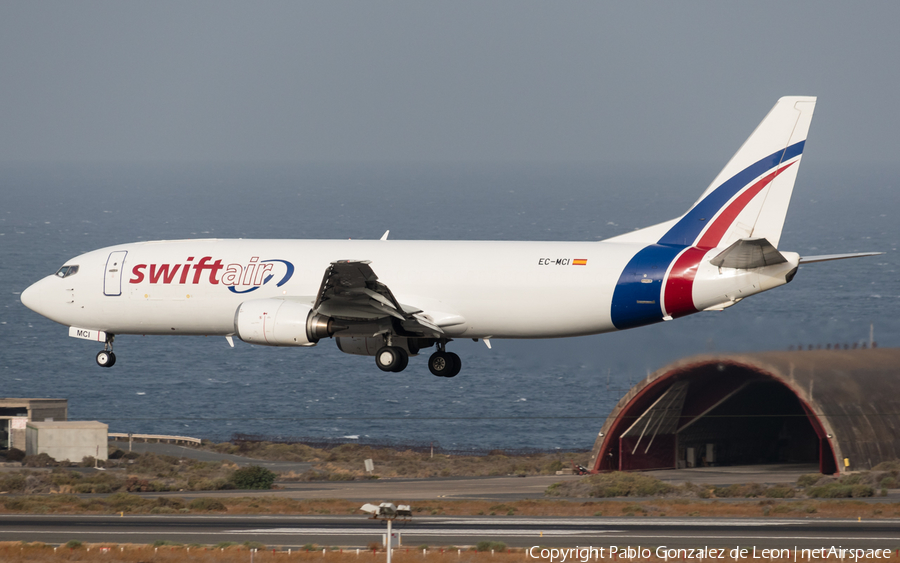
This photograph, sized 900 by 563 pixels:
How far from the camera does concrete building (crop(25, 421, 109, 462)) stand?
8012 centimetres

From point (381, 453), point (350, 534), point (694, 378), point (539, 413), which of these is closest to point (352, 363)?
→ point (539, 413)

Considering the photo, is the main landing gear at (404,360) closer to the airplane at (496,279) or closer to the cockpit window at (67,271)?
the airplane at (496,279)

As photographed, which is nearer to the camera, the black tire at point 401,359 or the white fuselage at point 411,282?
the white fuselage at point 411,282

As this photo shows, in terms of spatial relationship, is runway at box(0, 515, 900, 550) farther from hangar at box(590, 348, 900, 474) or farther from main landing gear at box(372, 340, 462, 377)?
hangar at box(590, 348, 900, 474)

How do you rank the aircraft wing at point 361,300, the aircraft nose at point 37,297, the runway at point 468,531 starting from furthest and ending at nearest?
the aircraft nose at point 37,297 → the runway at point 468,531 → the aircraft wing at point 361,300

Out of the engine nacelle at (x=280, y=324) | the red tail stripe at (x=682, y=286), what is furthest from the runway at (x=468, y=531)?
the red tail stripe at (x=682, y=286)

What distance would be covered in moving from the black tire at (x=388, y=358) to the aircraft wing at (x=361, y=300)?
98 centimetres

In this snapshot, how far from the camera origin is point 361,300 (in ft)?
139

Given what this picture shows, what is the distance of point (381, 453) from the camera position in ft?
302

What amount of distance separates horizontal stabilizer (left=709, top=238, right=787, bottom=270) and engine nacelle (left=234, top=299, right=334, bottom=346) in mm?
13612

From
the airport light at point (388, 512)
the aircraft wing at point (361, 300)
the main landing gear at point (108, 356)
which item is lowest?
the airport light at point (388, 512)

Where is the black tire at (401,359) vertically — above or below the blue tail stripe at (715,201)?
below

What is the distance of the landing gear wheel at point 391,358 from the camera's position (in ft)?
142

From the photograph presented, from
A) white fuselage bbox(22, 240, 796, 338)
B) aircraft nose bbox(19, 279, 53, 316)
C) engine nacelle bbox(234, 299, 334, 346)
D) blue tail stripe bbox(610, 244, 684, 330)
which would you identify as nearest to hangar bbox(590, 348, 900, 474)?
blue tail stripe bbox(610, 244, 684, 330)
